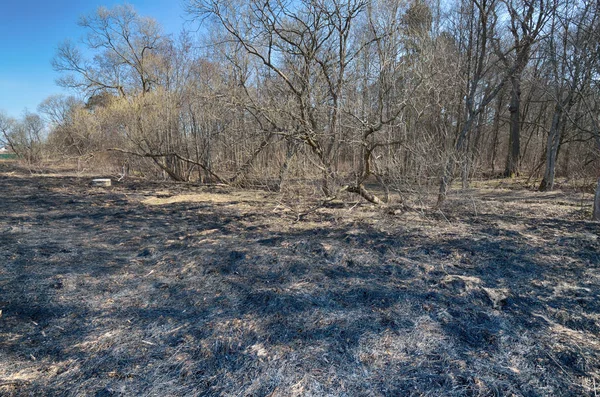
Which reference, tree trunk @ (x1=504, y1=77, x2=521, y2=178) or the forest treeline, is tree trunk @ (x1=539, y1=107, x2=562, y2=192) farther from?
tree trunk @ (x1=504, y1=77, x2=521, y2=178)

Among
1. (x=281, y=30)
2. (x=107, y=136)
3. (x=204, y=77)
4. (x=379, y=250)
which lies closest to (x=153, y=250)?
(x=379, y=250)

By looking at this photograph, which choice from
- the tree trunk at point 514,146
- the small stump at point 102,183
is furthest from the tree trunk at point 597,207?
the small stump at point 102,183

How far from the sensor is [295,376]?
1.99 m

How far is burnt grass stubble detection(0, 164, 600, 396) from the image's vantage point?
6.44ft

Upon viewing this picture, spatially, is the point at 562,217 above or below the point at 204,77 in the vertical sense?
below

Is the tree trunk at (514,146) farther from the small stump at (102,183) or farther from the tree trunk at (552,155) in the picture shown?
the small stump at (102,183)

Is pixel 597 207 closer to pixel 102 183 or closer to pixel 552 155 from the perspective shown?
pixel 552 155

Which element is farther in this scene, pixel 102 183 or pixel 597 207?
pixel 102 183

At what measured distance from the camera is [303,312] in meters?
2.72

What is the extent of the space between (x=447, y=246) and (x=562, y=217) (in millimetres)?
3429

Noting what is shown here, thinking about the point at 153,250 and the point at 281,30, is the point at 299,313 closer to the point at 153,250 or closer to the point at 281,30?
the point at 153,250

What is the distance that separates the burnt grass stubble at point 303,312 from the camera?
6.44 ft

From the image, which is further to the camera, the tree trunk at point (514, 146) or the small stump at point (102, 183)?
the tree trunk at point (514, 146)

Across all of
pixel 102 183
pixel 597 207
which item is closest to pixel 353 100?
pixel 597 207
